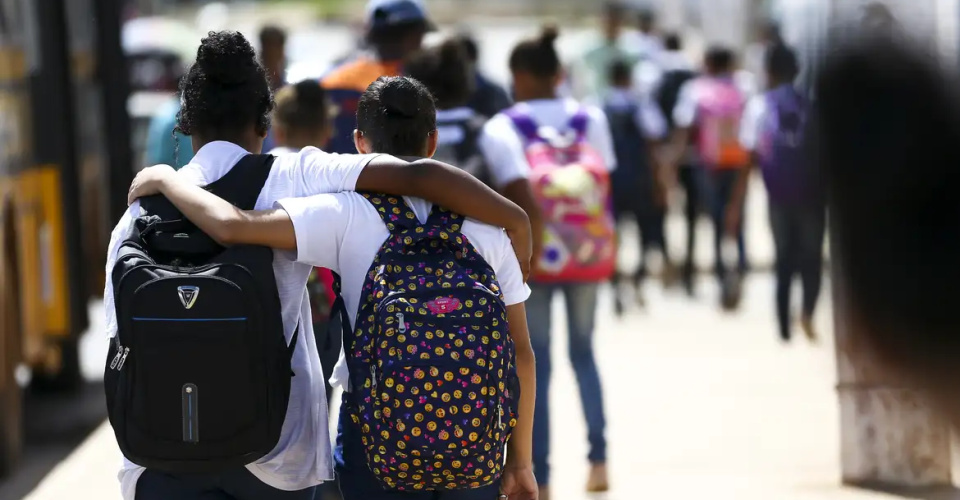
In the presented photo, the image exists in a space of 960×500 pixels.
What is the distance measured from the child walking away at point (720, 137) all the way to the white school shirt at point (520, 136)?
5.33 metres

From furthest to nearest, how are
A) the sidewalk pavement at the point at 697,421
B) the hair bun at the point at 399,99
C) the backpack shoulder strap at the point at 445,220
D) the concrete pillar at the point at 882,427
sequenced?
1. the sidewalk pavement at the point at 697,421
2. the concrete pillar at the point at 882,427
3. the hair bun at the point at 399,99
4. the backpack shoulder strap at the point at 445,220

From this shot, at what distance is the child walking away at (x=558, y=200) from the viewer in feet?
18.3

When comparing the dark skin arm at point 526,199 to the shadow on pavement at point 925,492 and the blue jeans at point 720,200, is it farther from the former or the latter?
the blue jeans at point 720,200

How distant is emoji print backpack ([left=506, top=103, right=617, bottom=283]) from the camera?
559cm

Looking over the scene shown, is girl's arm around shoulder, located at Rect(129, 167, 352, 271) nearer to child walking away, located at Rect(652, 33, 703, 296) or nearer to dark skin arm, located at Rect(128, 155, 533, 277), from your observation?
dark skin arm, located at Rect(128, 155, 533, 277)

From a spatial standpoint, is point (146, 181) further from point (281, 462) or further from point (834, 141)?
point (834, 141)

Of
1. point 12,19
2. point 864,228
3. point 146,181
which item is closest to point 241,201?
point 146,181

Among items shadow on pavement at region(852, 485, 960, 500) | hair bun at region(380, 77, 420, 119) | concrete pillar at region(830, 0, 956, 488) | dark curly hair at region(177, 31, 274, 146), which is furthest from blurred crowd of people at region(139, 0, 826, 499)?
shadow on pavement at region(852, 485, 960, 500)

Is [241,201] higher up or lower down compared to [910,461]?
higher up

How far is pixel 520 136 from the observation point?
565 centimetres

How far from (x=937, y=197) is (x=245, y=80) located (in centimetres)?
242

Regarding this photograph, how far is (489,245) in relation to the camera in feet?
10.7

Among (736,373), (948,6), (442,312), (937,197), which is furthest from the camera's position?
(736,373)

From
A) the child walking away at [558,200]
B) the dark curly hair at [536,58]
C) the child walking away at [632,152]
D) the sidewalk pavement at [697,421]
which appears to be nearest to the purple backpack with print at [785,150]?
the sidewalk pavement at [697,421]
